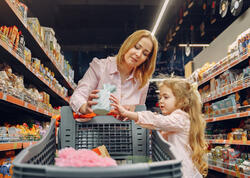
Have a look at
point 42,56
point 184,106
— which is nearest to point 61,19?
point 42,56

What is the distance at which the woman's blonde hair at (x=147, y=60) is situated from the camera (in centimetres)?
171

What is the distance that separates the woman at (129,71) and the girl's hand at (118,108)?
239 mm

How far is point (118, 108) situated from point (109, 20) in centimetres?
805

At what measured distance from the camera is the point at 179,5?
775 cm

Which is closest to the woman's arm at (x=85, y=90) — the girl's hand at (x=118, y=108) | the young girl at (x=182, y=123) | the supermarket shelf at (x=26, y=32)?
the girl's hand at (x=118, y=108)

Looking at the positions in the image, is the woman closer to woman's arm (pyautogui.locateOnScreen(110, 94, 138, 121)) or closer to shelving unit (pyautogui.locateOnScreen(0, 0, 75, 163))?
woman's arm (pyautogui.locateOnScreen(110, 94, 138, 121))

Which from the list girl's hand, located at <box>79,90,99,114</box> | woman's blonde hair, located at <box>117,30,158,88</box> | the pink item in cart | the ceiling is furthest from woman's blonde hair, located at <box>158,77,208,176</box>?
the ceiling

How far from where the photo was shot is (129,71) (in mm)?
1784

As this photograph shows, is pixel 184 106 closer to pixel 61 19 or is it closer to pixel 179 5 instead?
pixel 179 5

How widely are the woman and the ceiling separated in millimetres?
5476

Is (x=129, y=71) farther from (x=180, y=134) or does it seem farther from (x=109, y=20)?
(x=109, y=20)

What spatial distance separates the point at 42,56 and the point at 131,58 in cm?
278

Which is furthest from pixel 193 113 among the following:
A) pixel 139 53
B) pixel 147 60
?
pixel 139 53

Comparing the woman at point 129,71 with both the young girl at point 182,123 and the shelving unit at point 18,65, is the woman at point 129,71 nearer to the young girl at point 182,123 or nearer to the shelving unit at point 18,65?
the young girl at point 182,123
